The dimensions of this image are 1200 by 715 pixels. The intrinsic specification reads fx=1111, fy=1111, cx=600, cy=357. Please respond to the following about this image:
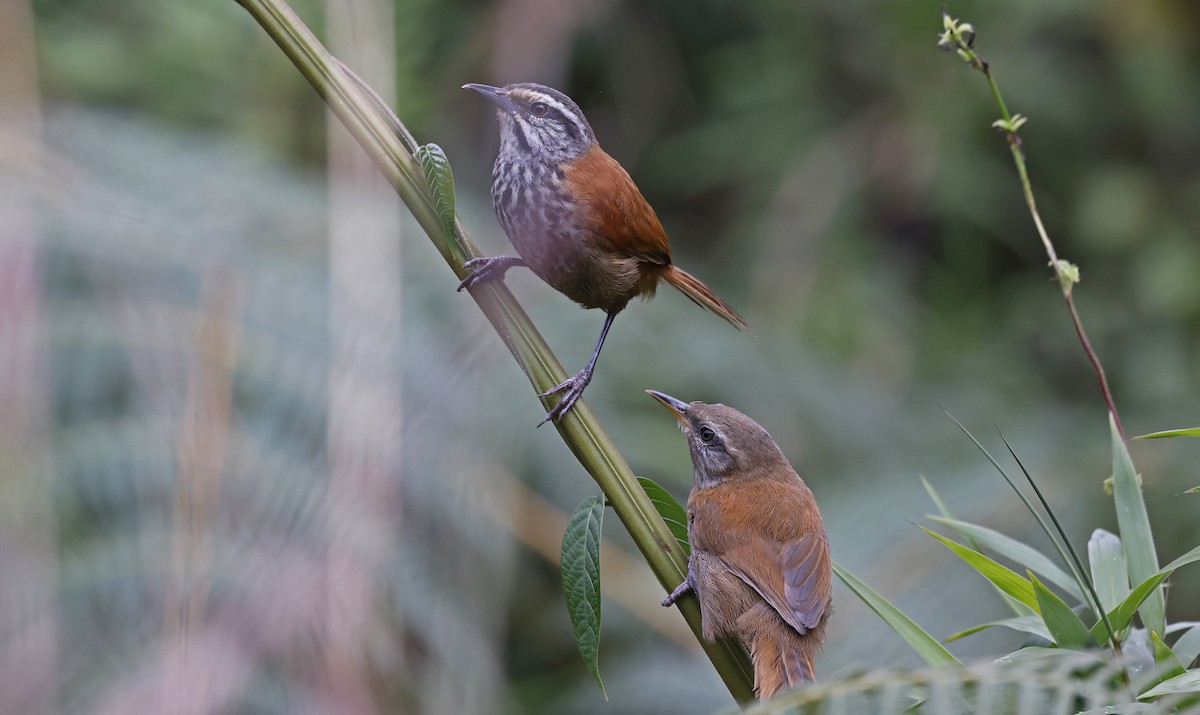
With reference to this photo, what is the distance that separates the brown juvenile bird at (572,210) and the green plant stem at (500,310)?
509mm

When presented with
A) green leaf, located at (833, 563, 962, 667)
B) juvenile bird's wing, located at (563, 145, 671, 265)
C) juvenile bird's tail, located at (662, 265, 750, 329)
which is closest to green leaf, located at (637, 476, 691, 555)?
green leaf, located at (833, 563, 962, 667)

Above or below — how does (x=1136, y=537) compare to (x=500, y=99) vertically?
below

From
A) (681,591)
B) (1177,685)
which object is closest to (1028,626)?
(1177,685)

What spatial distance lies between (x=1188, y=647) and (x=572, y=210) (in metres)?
1.16

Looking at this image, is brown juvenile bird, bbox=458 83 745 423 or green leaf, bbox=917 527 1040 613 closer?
green leaf, bbox=917 527 1040 613

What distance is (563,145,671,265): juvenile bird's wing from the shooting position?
1938mm

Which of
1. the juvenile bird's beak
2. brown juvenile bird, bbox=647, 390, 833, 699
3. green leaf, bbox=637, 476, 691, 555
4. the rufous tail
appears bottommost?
the rufous tail

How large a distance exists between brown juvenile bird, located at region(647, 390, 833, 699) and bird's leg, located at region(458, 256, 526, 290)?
0.43 meters

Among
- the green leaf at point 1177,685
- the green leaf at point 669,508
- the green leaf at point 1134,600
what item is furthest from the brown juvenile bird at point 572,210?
the green leaf at point 1177,685

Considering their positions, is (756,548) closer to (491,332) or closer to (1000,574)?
(1000,574)

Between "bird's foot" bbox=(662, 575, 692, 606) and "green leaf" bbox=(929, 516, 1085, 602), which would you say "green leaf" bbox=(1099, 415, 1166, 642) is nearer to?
"green leaf" bbox=(929, 516, 1085, 602)

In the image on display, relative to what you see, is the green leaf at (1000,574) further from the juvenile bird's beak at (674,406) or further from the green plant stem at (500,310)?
the juvenile bird's beak at (674,406)

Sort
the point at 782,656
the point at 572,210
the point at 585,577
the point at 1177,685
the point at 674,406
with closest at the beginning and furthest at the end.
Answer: the point at 1177,685
the point at 585,577
the point at 782,656
the point at 572,210
the point at 674,406

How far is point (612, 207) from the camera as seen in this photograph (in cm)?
197
